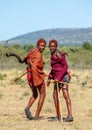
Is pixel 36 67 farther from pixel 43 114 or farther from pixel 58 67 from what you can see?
pixel 43 114

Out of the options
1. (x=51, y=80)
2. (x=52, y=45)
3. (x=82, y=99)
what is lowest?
(x=82, y=99)

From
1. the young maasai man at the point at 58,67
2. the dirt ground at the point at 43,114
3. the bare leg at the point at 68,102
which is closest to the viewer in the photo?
the dirt ground at the point at 43,114

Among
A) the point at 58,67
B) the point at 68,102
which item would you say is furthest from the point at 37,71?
the point at 68,102

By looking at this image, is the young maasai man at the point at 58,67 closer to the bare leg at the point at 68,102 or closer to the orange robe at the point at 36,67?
the bare leg at the point at 68,102

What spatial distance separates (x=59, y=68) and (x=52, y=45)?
586mm

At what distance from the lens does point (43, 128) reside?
11.2 m

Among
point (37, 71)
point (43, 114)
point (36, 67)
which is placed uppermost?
point (36, 67)

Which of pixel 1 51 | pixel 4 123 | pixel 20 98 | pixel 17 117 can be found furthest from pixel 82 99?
pixel 1 51

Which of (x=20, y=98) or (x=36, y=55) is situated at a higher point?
(x=36, y=55)

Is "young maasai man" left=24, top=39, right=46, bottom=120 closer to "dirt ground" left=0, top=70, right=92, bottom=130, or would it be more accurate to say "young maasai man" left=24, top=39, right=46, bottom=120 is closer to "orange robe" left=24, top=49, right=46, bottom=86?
"orange robe" left=24, top=49, right=46, bottom=86

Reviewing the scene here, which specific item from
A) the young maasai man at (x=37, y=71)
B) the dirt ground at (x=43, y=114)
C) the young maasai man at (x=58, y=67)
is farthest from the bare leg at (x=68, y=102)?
the young maasai man at (x=37, y=71)

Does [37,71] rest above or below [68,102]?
above

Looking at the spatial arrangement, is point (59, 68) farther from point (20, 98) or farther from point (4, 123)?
point (20, 98)

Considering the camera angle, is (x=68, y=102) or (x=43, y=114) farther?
(x=43, y=114)
